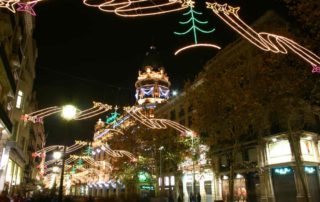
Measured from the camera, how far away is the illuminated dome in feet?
267

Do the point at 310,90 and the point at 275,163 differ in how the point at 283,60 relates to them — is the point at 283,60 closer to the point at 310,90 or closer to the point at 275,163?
the point at 310,90

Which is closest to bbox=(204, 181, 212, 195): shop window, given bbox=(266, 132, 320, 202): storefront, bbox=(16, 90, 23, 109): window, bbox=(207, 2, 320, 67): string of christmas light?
bbox=(266, 132, 320, 202): storefront

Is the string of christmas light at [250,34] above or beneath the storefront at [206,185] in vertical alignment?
above

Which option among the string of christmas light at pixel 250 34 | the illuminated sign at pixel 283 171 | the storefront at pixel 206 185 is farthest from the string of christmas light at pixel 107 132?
the string of christmas light at pixel 250 34

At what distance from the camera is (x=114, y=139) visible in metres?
41.2

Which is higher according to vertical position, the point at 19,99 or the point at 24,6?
the point at 19,99

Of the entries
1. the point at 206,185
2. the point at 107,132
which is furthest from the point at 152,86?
the point at 206,185

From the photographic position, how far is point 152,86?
83000 millimetres

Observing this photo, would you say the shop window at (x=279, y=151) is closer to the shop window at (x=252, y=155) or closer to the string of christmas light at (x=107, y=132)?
the shop window at (x=252, y=155)

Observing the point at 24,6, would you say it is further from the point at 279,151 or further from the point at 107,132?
the point at 107,132

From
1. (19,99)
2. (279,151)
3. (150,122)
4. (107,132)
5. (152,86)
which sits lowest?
(279,151)

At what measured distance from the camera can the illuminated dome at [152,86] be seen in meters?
81.2

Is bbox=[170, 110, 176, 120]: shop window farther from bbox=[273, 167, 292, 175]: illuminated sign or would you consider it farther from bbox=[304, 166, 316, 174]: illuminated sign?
bbox=[304, 166, 316, 174]: illuminated sign

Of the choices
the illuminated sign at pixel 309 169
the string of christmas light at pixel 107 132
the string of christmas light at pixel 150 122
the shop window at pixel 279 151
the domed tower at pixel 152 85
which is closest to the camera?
the string of christmas light at pixel 150 122
